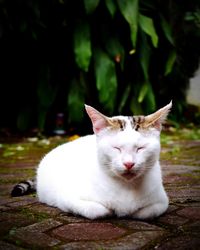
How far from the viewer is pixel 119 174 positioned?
206cm

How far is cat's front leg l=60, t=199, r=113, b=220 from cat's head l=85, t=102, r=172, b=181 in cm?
17

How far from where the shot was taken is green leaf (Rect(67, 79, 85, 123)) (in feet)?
18.6

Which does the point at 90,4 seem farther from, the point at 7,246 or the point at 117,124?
the point at 7,246

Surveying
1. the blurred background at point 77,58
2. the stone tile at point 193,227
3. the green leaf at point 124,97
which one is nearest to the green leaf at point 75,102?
the blurred background at point 77,58

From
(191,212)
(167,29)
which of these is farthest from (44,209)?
(167,29)

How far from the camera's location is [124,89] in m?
6.21

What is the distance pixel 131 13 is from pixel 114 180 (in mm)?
3774

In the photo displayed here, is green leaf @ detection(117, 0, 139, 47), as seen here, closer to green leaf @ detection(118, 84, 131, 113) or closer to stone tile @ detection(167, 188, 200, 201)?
green leaf @ detection(118, 84, 131, 113)

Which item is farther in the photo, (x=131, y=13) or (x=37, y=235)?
(x=131, y=13)

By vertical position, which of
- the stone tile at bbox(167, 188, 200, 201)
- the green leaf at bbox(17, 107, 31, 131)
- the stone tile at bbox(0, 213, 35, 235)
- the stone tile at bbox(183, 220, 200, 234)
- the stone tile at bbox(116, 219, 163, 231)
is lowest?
the green leaf at bbox(17, 107, 31, 131)

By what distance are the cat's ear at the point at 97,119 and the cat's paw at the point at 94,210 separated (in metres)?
0.34

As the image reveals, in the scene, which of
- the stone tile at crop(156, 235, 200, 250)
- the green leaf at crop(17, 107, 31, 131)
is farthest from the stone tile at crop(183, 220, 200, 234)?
the green leaf at crop(17, 107, 31, 131)

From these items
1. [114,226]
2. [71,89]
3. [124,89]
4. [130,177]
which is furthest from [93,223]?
[124,89]

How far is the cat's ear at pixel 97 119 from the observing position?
6.99ft
